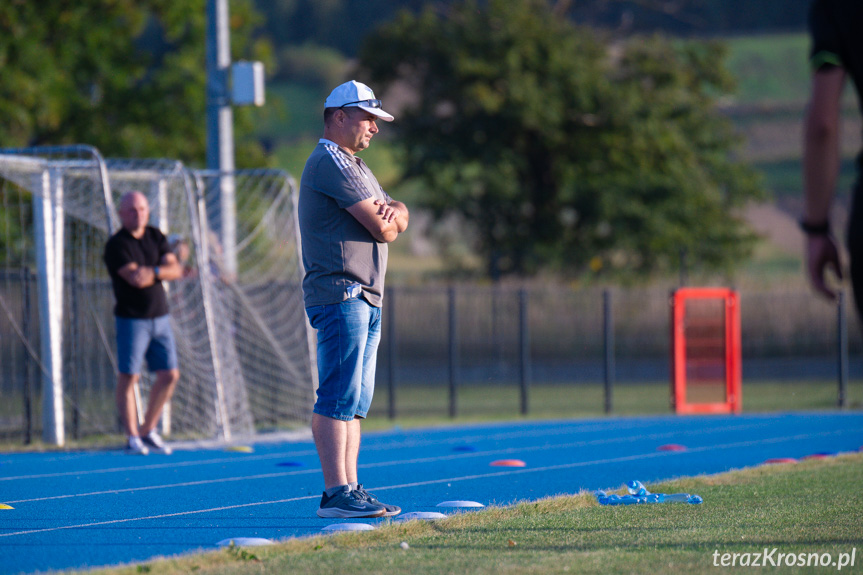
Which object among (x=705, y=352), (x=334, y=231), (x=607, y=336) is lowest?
(x=705, y=352)

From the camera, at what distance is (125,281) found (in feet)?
30.2

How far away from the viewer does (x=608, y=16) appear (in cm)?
6850

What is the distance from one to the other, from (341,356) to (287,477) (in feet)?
8.22

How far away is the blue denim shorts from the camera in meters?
5.57

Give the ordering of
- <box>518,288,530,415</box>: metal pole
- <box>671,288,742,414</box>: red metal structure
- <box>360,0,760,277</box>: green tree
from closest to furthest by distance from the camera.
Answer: <box>518,288,530,415</box>: metal pole < <box>671,288,742,414</box>: red metal structure < <box>360,0,760,277</box>: green tree

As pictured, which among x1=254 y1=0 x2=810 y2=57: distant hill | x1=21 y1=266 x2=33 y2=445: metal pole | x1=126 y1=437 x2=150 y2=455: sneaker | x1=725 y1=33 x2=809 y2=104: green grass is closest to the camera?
x1=126 y1=437 x2=150 y2=455: sneaker

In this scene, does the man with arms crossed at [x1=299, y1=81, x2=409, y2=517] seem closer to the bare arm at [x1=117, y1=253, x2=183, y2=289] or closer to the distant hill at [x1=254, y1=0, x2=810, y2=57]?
the bare arm at [x1=117, y1=253, x2=183, y2=289]

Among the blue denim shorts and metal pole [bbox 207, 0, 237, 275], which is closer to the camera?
the blue denim shorts

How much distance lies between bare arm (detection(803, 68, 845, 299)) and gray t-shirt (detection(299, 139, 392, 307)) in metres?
2.71

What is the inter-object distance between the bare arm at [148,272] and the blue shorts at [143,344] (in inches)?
12.6

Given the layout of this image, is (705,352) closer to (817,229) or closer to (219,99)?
(219,99)

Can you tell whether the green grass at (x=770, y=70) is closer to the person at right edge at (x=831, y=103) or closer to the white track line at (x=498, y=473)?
the white track line at (x=498, y=473)

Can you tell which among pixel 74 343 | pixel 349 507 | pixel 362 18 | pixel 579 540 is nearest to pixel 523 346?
pixel 74 343

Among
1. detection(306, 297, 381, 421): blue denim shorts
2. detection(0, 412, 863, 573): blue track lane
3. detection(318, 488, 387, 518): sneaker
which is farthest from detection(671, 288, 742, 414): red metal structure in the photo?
detection(306, 297, 381, 421): blue denim shorts
